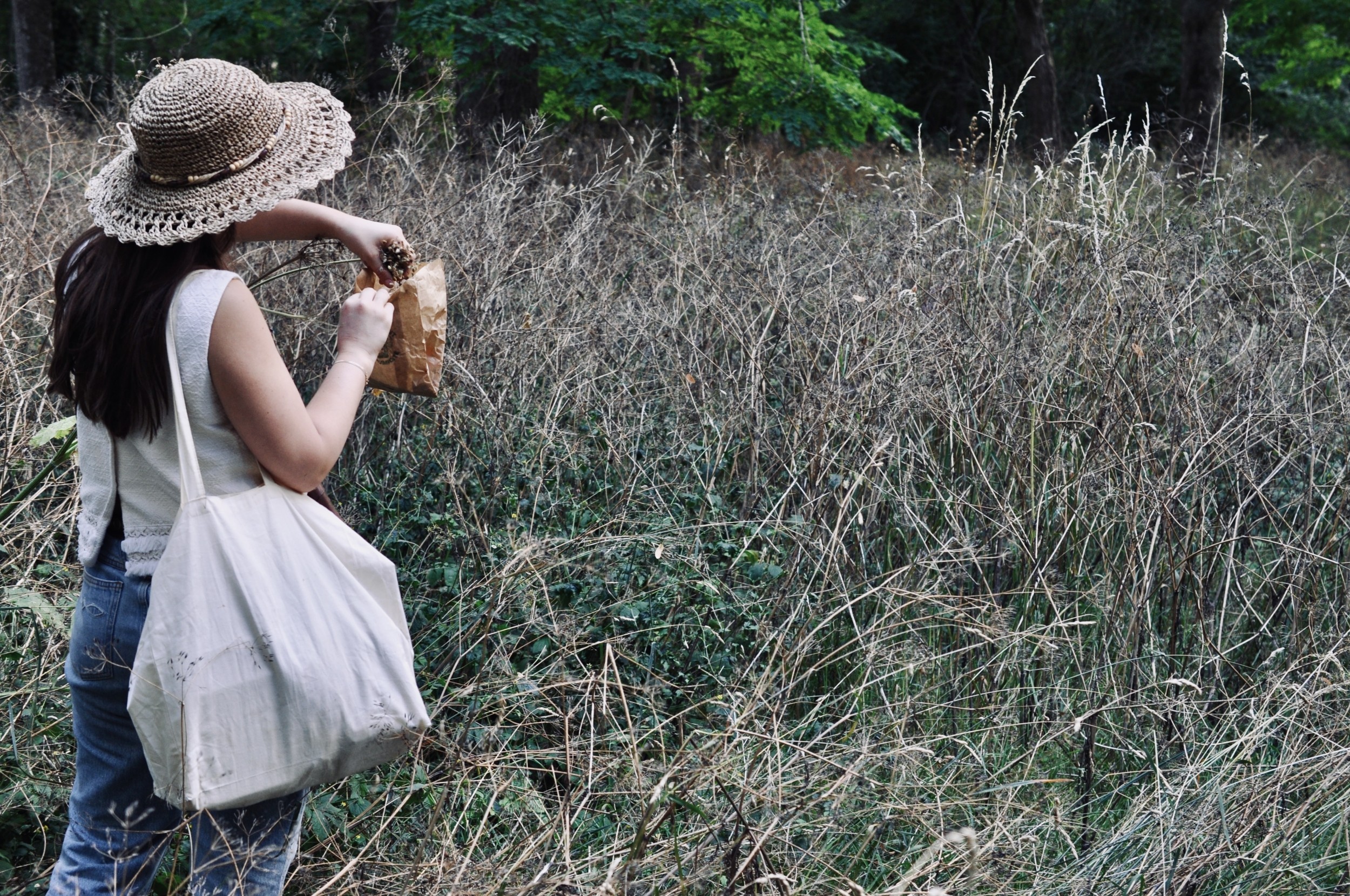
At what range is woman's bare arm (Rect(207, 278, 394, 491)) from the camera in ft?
5.05

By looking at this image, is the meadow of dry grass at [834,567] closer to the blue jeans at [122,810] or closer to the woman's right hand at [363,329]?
the blue jeans at [122,810]

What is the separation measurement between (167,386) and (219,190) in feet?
0.98

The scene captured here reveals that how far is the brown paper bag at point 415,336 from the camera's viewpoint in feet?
6.37

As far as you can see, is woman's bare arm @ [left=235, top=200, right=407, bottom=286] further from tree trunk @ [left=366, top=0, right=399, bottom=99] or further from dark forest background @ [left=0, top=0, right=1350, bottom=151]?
tree trunk @ [left=366, top=0, right=399, bottom=99]

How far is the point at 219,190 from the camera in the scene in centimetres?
161

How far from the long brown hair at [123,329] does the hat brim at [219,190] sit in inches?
1.4

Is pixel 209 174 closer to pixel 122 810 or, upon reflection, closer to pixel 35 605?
pixel 122 810

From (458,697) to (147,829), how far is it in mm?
776

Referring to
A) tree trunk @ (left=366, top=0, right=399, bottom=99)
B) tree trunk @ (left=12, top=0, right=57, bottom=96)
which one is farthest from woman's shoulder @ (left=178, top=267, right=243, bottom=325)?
tree trunk @ (left=12, top=0, right=57, bottom=96)

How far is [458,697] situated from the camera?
2486 mm

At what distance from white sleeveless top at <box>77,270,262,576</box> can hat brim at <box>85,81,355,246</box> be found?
78 mm

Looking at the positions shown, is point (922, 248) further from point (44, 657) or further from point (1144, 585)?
point (44, 657)

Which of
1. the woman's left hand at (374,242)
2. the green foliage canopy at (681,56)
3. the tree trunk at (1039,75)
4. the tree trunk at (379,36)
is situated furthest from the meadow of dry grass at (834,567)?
the tree trunk at (1039,75)

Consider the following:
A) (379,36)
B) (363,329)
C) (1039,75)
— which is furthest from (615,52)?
(363,329)
